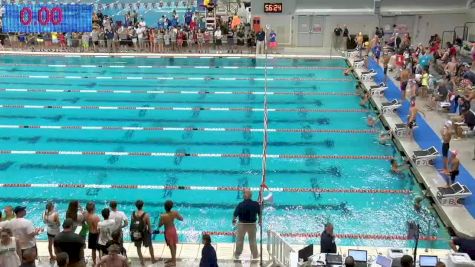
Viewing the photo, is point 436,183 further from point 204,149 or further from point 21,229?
point 21,229

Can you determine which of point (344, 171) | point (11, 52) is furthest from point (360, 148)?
point (11, 52)

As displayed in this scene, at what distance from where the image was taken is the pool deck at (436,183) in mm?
9086

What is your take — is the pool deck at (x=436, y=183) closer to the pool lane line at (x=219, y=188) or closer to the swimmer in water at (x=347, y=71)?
the pool lane line at (x=219, y=188)

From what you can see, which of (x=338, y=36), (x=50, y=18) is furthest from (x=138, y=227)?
(x=50, y=18)

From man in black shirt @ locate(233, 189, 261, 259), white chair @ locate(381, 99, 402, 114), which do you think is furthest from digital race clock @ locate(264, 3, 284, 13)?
man in black shirt @ locate(233, 189, 261, 259)

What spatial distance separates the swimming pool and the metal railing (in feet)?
5.47

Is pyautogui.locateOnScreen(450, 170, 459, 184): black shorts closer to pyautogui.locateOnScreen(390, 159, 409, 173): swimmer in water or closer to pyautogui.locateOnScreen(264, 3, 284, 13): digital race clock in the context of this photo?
pyautogui.locateOnScreen(390, 159, 409, 173): swimmer in water

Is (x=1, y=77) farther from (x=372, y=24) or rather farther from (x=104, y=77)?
(x=372, y=24)

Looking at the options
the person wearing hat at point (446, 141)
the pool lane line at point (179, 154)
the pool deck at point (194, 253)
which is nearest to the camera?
the pool deck at point (194, 253)

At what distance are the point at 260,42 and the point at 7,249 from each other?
16.1 m

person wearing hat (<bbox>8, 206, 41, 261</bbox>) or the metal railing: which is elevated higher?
person wearing hat (<bbox>8, 206, 41, 261</bbox>)

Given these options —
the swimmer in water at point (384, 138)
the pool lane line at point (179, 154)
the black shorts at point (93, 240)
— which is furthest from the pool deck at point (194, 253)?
the swimmer in water at point (384, 138)

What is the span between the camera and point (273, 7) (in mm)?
22266

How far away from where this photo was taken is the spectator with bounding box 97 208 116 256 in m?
7.03
